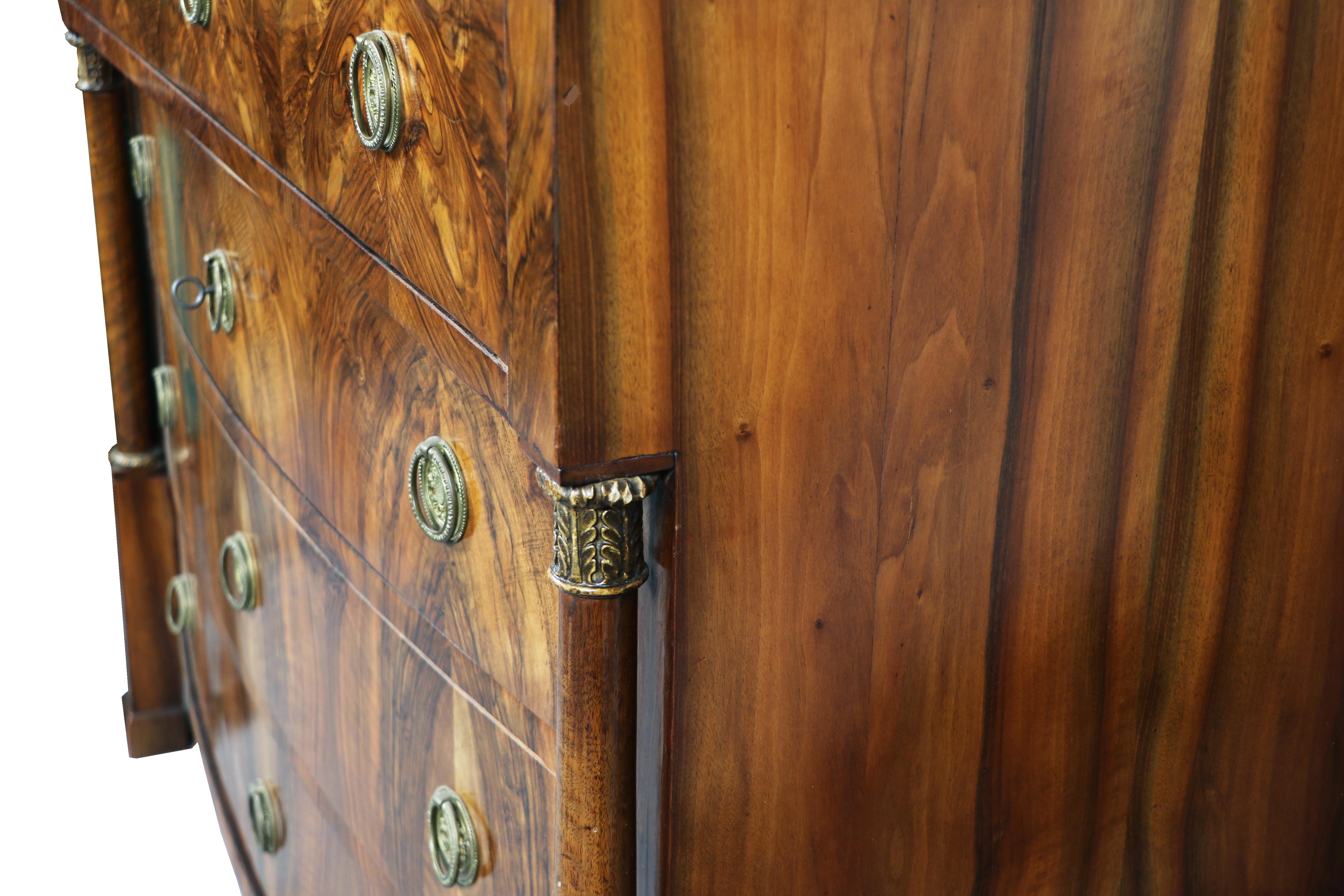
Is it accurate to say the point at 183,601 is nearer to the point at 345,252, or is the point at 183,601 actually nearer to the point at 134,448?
the point at 134,448

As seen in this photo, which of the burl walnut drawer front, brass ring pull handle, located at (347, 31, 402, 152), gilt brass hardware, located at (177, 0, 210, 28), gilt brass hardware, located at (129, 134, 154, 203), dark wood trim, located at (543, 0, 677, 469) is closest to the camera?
dark wood trim, located at (543, 0, 677, 469)

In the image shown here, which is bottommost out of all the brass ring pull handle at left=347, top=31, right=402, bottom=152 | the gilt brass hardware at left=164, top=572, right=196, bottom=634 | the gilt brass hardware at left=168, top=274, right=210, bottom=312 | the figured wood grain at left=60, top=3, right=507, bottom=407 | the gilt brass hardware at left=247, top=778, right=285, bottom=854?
the gilt brass hardware at left=247, top=778, right=285, bottom=854

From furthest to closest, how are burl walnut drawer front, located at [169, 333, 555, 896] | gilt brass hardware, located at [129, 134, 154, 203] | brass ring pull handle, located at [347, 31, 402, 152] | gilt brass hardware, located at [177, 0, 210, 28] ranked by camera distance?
gilt brass hardware, located at [129, 134, 154, 203] → gilt brass hardware, located at [177, 0, 210, 28] → burl walnut drawer front, located at [169, 333, 555, 896] → brass ring pull handle, located at [347, 31, 402, 152]

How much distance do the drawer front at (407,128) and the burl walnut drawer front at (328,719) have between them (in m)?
0.24

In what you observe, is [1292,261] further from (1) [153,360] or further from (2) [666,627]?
(1) [153,360]

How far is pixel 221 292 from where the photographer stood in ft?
3.52

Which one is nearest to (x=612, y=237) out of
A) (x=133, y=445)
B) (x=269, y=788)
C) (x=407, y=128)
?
(x=407, y=128)

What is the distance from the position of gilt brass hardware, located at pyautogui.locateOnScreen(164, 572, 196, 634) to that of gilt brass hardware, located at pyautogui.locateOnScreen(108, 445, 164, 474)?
113mm

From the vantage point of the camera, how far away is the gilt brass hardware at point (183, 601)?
1.42m

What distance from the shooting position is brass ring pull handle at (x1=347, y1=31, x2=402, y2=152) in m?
0.67

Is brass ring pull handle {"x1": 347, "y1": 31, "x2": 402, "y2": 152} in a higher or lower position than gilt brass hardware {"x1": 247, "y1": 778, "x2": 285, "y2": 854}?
higher

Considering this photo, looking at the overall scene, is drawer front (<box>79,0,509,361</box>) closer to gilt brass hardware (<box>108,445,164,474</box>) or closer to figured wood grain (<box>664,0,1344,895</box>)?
figured wood grain (<box>664,0,1344,895</box>)

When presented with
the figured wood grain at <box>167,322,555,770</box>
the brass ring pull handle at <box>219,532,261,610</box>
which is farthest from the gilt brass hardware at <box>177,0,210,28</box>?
the brass ring pull handle at <box>219,532,261,610</box>

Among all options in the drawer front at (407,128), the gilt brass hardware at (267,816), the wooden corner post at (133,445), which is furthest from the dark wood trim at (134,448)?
the drawer front at (407,128)
